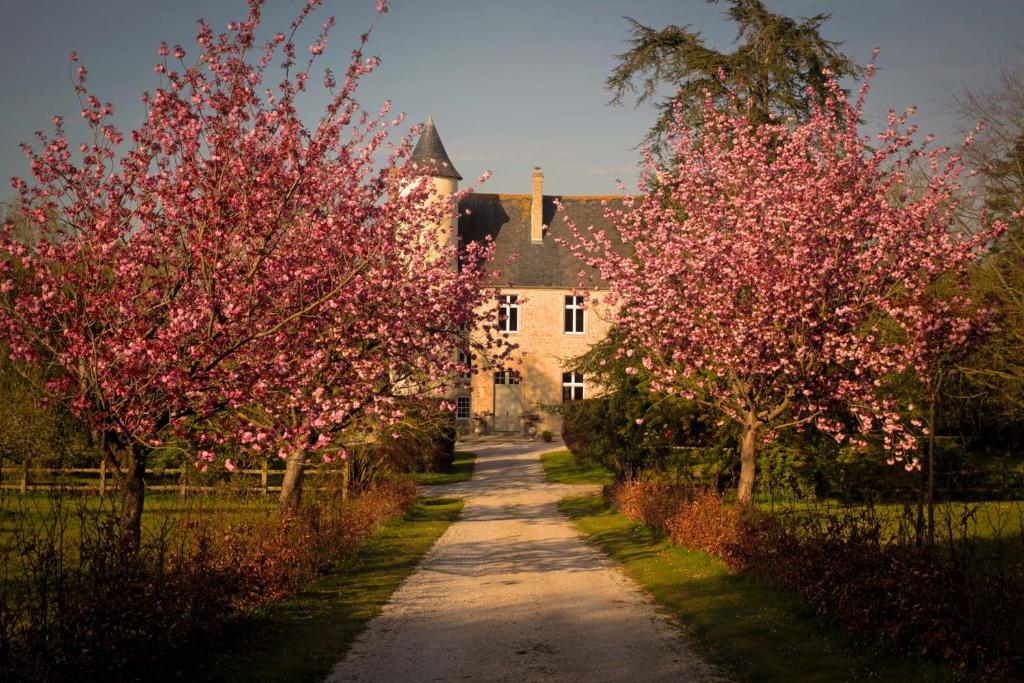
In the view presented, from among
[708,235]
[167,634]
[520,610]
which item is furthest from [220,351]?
[708,235]

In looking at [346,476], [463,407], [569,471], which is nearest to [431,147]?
[463,407]

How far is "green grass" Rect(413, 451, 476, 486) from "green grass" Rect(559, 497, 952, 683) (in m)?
16.1

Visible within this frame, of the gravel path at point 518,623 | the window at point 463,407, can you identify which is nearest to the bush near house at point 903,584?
the gravel path at point 518,623

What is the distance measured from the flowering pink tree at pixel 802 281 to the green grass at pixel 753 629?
302 cm

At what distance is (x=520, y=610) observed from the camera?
38.8 feet

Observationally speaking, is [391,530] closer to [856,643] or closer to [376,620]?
[376,620]

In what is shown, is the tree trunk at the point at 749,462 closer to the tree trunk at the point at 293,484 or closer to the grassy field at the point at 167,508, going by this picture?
the tree trunk at the point at 293,484

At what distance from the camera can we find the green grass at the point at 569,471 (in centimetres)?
3312

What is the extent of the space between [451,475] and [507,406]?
18.3 meters

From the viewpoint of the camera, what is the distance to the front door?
52.8m

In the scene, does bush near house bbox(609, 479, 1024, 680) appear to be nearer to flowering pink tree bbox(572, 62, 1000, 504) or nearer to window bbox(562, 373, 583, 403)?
flowering pink tree bbox(572, 62, 1000, 504)

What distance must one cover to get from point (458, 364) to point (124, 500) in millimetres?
7507

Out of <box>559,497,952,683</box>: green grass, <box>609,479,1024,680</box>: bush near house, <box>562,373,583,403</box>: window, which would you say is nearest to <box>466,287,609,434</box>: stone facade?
<box>562,373,583,403</box>: window

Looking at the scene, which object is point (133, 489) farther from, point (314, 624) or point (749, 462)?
point (749, 462)
